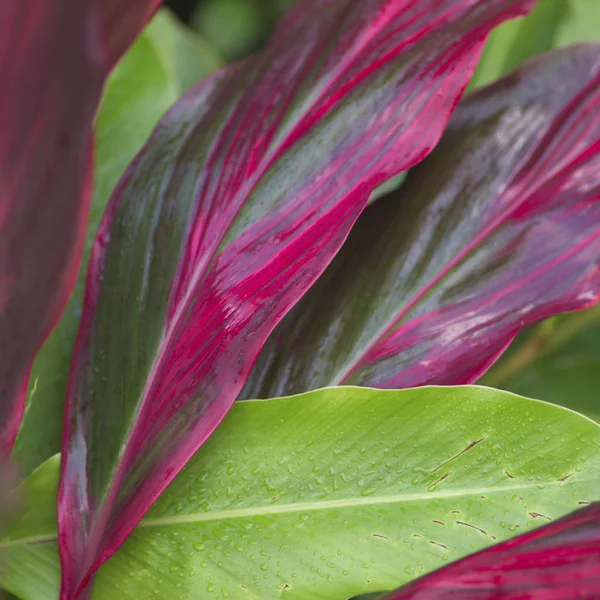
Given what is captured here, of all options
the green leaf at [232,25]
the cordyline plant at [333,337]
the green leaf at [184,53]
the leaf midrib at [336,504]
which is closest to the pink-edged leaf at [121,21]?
the cordyline plant at [333,337]

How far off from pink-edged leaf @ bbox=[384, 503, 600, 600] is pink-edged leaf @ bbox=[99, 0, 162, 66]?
26 centimetres

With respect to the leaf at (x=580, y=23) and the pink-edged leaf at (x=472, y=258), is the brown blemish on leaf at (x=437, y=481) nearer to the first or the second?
the pink-edged leaf at (x=472, y=258)

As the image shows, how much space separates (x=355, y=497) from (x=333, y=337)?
4.9 inches

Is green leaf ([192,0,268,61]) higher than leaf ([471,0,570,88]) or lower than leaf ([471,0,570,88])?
higher

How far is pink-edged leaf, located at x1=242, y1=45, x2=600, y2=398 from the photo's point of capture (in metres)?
0.45

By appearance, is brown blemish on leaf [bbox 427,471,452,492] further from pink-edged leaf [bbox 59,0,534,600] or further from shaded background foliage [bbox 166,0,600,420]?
shaded background foliage [bbox 166,0,600,420]

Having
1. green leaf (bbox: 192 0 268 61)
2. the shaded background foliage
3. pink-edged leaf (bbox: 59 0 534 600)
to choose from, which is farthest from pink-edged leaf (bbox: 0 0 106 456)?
green leaf (bbox: 192 0 268 61)

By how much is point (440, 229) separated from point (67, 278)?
1.04 ft

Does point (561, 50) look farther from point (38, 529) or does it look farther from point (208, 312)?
point (38, 529)

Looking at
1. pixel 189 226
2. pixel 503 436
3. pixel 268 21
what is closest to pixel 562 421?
pixel 503 436

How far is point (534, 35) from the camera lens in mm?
685

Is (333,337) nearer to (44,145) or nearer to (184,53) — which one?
(44,145)

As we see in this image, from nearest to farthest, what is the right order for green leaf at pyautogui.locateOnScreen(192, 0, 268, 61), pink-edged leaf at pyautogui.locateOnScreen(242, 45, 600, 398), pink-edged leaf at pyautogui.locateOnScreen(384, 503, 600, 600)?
1. pink-edged leaf at pyautogui.locateOnScreen(384, 503, 600, 600)
2. pink-edged leaf at pyautogui.locateOnScreen(242, 45, 600, 398)
3. green leaf at pyautogui.locateOnScreen(192, 0, 268, 61)

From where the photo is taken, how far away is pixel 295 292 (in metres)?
0.39
